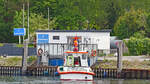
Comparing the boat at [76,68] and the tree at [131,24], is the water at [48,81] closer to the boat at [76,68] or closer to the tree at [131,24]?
the boat at [76,68]

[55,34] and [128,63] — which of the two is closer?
[128,63]

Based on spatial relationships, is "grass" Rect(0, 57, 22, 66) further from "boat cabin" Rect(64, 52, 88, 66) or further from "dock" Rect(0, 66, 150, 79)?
"boat cabin" Rect(64, 52, 88, 66)

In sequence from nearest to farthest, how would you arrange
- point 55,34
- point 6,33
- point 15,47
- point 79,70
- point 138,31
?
point 79,70 → point 55,34 → point 15,47 → point 138,31 → point 6,33

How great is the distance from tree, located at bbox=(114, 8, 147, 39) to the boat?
176 feet

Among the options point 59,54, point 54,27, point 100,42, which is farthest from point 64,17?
point 59,54

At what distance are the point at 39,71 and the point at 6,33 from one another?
5700cm

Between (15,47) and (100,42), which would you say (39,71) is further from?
(15,47)

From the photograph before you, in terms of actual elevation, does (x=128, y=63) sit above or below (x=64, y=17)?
below

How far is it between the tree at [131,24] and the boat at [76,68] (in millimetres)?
53704

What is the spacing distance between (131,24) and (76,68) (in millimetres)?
58863

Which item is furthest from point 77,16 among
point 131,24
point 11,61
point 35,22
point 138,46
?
point 11,61

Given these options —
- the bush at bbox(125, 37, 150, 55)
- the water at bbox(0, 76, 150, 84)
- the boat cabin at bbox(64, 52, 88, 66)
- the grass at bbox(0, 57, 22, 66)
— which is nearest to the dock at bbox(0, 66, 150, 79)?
the water at bbox(0, 76, 150, 84)

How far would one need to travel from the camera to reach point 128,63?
263ft

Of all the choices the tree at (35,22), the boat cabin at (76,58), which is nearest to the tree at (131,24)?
the tree at (35,22)
